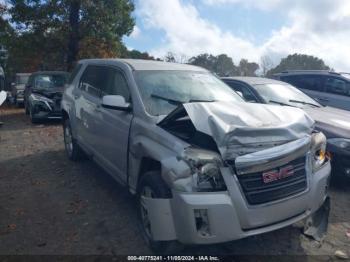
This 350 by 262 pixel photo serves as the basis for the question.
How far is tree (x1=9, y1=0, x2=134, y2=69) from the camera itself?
17.4 metres

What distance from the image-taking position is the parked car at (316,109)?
520cm

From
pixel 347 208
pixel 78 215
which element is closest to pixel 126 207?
pixel 78 215

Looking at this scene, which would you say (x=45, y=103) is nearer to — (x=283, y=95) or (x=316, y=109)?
(x=283, y=95)

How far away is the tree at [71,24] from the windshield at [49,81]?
6012 millimetres

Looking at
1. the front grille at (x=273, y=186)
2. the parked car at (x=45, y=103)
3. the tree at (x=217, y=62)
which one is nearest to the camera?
the front grille at (x=273, y=186)

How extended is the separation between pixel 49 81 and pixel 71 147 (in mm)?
6435

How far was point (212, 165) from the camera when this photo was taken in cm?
313

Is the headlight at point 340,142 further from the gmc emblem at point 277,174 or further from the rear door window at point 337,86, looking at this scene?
the rear door window at point 337,86

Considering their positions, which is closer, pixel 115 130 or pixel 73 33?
pixel 115 130

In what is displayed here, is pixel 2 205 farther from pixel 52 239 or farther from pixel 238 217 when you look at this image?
pixel 238 217

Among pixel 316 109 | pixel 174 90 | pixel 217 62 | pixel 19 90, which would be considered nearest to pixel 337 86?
pixel 316 109

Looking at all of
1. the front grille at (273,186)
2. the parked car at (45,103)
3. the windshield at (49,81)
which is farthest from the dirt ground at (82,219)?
the windshield at (49,81)

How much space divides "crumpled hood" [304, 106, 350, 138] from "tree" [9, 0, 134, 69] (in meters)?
14.3

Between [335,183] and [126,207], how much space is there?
11.0 feet
